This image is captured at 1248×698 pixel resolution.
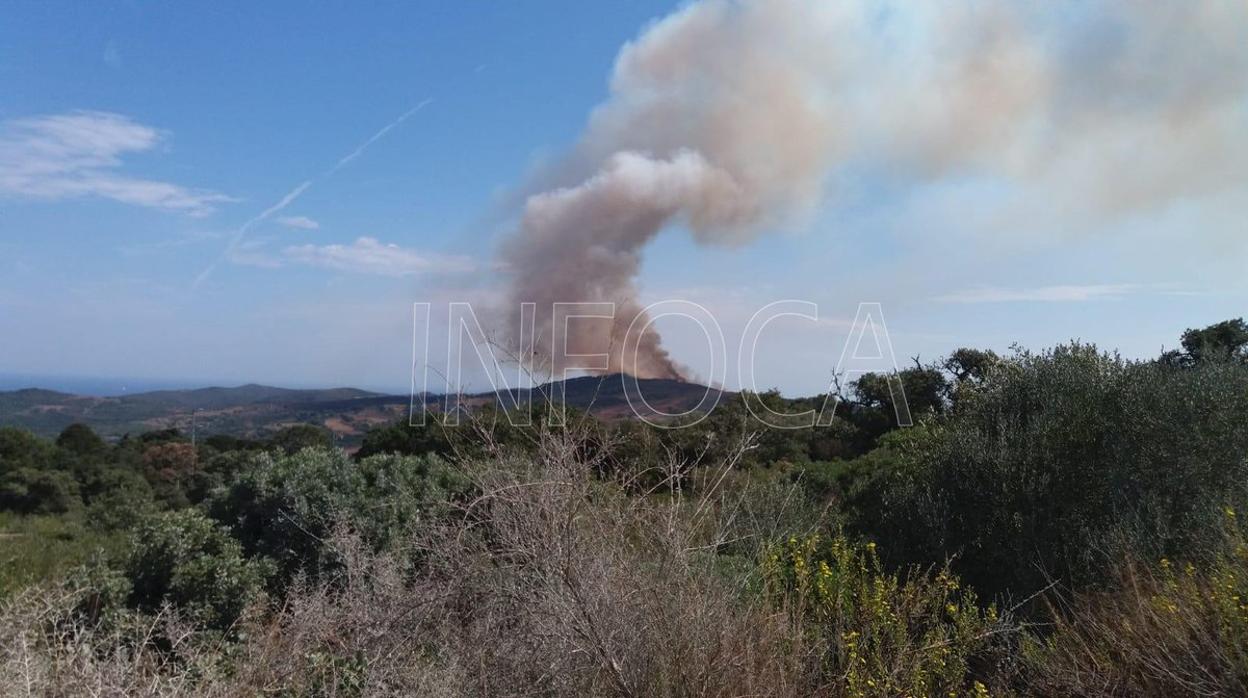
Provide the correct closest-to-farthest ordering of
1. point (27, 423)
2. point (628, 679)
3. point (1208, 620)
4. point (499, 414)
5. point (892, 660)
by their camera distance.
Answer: point (628, 679) < point (1208, 620) < point (892, 660) < point (499, 414) < point (27, 423)

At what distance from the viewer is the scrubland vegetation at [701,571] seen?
12.7ft

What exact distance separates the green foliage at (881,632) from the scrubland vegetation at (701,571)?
3 centimetres

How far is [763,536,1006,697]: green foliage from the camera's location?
414 cm

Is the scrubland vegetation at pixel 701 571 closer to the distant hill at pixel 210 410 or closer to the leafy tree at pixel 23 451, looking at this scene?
the distant hill at pixel 210 410

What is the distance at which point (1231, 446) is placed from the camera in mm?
5637

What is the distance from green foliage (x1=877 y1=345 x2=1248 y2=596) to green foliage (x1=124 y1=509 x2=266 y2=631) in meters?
5.31

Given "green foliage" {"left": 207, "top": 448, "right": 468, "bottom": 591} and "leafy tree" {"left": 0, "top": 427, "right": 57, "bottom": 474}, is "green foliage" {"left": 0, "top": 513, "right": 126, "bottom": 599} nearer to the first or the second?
"green foliage" {"left": 207, "top": 448, "right": 468, "bottom": 591}

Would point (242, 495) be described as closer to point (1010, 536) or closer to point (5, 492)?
point (1010, 536)

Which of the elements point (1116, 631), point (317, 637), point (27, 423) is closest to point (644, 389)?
point (317, 637)

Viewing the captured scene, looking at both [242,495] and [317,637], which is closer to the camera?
[317,637]

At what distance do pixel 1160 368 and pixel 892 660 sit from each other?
4.04 meters

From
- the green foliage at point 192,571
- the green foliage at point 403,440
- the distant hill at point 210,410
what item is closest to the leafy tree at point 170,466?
the distant hill at point 210,410

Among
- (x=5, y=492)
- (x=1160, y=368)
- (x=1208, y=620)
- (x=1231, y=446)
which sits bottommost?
(x=5, y=492)

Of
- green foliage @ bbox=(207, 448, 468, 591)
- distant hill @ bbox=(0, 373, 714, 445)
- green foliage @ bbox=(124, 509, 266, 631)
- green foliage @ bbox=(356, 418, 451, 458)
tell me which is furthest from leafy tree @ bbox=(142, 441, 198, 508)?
green foliage @ bbox=(124, 509, 266, 631)
